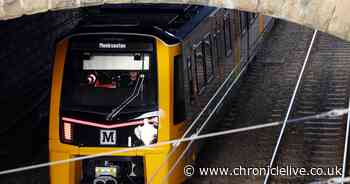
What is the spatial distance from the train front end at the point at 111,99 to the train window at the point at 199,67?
1.43 meters

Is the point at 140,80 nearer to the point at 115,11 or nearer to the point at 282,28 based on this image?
the point at 115,11

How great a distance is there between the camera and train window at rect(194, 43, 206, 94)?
13461 millimetres

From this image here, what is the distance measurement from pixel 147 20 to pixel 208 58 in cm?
212

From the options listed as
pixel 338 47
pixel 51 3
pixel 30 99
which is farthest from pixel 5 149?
pixel 338 47

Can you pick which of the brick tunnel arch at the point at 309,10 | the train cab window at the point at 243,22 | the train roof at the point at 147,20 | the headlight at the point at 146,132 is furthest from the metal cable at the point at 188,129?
the brick tunnel arch at the point at 309,10

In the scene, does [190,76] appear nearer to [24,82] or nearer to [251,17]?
[24,82]

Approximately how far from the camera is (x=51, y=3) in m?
9.18

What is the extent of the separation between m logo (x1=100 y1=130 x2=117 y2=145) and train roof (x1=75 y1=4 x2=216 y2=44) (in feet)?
4.07

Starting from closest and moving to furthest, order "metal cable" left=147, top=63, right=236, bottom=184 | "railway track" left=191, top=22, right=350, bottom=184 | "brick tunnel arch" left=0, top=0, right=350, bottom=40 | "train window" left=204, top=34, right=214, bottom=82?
"brick tunnel arch" left=0, top=0, right=350, bottom=40 < "metal cable" left=147, top=63, right=236, bottom=184 < "train window" left=204, top=34, right=214, bottom=82 < "railway track" left=191, top=22, right=350, bottom=184

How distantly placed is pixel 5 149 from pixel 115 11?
13.5 ft

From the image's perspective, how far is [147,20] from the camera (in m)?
A: 12.5
